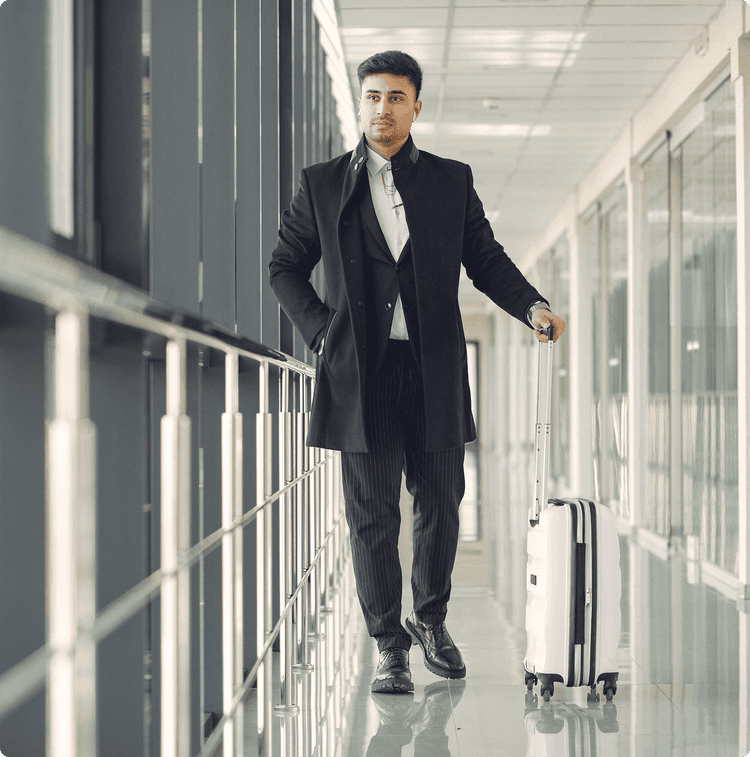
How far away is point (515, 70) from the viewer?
576 cm

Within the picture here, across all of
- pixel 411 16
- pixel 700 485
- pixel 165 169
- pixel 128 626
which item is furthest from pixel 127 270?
pixel 700 485

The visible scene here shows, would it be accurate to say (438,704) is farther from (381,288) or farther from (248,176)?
(248,176)

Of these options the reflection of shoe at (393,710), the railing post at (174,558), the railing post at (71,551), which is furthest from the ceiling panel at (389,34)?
the railing post at (71,551)

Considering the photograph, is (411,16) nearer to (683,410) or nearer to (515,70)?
Result: (515,70)

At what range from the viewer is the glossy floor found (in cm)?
182

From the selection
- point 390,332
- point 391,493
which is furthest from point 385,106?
point 391,493

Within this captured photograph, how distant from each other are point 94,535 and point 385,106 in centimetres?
176

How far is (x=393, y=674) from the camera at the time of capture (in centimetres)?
218

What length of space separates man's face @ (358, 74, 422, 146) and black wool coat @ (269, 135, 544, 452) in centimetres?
6

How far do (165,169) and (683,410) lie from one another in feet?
14.4

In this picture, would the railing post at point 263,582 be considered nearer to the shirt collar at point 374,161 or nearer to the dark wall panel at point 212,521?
the dark wall panel at point 212,521

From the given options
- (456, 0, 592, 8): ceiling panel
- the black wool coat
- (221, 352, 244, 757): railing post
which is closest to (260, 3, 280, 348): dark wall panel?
the black wool coat

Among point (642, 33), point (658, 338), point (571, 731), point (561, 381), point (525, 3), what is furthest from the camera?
point (561, 381)

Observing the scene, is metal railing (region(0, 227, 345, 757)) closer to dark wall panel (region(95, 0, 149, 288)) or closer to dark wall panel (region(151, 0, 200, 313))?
dark wall panel (region(95, 0, 149, 288))
